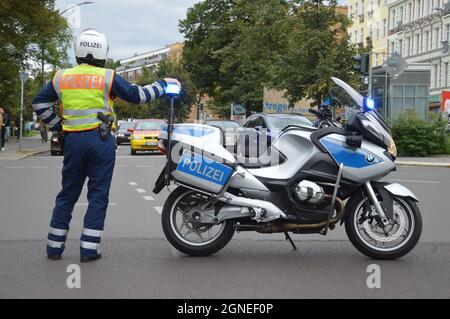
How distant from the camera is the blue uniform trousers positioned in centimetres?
610

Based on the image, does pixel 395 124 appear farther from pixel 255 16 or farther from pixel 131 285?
pixel 131 285

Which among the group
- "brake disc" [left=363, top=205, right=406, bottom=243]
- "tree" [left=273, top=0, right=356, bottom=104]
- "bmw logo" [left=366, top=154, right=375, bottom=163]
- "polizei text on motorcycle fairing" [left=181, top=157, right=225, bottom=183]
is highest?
"tree" [left=273, top=0, right=356, bottom=104]

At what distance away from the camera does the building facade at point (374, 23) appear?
7744 centimetres

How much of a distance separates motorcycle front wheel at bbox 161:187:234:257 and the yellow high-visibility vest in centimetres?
101

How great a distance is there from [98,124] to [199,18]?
58.8 metres

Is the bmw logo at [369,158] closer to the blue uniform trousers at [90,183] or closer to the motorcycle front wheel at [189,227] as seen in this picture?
the motorcycle front wheel at [189,227]

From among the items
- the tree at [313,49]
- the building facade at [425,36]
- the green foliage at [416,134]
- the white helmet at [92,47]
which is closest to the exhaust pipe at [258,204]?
the white helmet at [92,47]

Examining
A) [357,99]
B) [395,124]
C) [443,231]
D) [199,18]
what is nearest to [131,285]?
[357,99]

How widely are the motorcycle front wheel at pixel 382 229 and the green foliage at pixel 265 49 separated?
24.9 m

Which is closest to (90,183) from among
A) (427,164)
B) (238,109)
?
(427,164)

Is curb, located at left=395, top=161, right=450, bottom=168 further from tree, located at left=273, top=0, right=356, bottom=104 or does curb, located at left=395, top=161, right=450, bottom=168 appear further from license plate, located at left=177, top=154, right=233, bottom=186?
license plate, located at left=177, top=154, right=233, bottom=186

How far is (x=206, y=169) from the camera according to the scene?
6.20m

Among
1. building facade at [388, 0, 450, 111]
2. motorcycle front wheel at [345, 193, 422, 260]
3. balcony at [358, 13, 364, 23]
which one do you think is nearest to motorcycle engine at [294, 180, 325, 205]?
motorcycle front wheel at [345, 193, 422, 260]

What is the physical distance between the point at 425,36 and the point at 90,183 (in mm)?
64525
